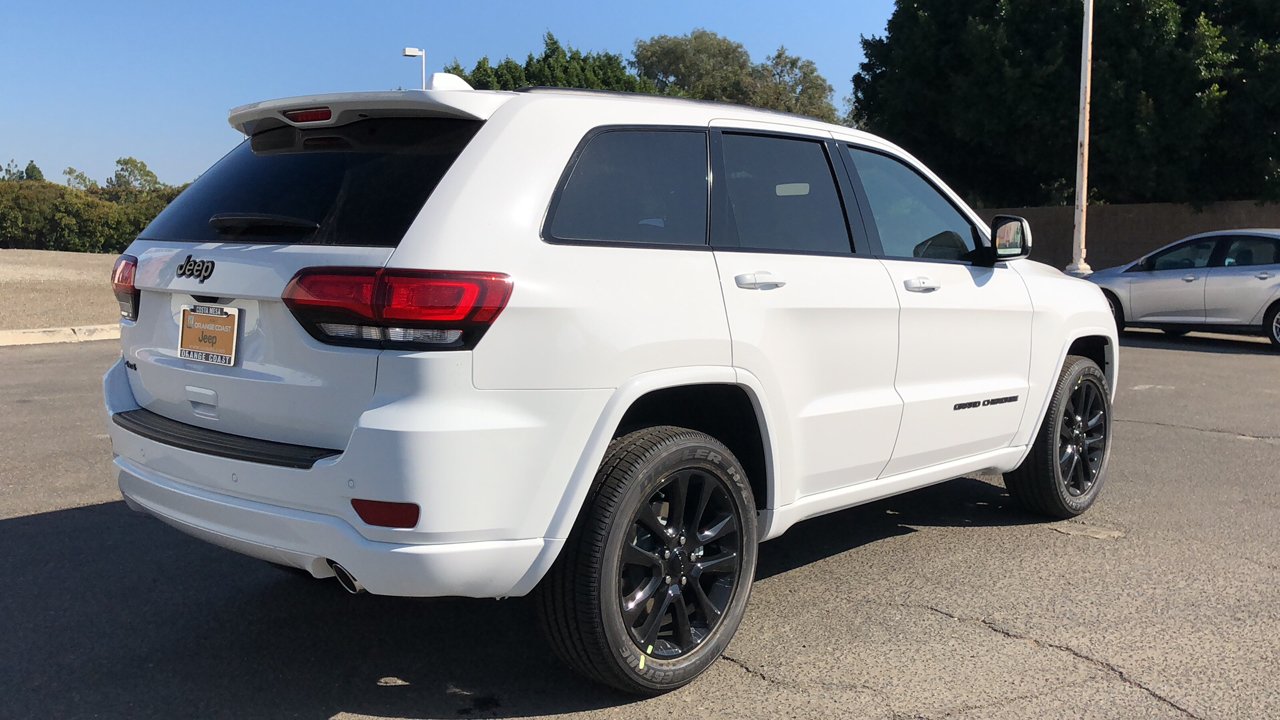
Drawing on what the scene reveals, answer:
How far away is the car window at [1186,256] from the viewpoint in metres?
14.6

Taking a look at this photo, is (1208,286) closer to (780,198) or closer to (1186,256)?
(1186,256)

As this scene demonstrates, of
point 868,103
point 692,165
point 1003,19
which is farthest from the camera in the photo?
point 868,103

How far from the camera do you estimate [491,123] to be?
324cm

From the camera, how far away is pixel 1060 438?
5.38 meters

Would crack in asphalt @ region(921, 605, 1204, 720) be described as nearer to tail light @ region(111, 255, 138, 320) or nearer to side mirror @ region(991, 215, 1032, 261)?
side mirror @ region(991, 215, 1032, 261)

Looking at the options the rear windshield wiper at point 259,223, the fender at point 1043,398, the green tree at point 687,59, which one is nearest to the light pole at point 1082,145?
the fender at point 1043,398

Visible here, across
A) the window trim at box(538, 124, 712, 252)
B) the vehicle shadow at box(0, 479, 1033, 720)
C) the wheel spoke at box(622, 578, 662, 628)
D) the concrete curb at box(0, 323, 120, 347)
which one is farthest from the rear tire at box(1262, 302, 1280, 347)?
the concrete curb at box(0, 323, 120, 347)

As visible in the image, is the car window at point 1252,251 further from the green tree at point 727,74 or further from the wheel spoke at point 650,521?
the green tree at point 727,74

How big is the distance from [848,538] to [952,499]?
110 cm

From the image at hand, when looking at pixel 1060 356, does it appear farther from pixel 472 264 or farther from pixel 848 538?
pixel 472 264

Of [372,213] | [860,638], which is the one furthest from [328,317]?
[860,638]

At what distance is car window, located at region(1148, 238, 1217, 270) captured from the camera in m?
14.6

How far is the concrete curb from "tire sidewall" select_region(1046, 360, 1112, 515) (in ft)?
40.3

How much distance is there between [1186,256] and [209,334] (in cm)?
1437
